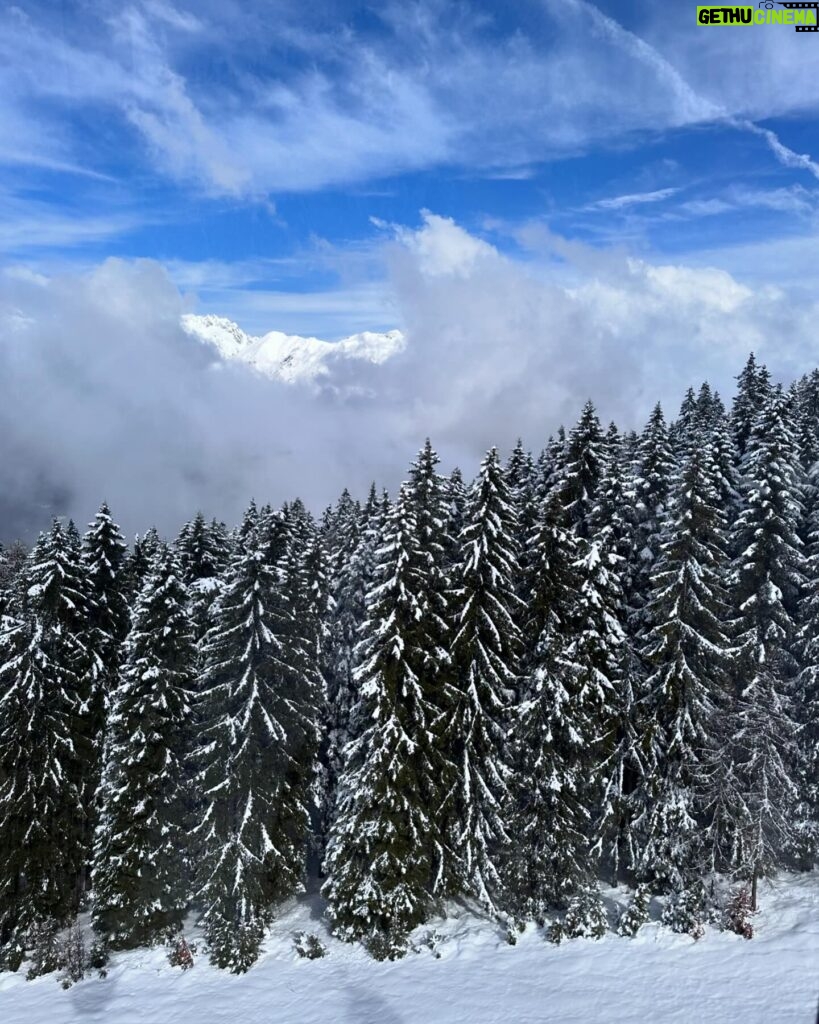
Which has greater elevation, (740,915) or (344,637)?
(344,637)

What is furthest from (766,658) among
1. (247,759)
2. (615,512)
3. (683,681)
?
(247,759)

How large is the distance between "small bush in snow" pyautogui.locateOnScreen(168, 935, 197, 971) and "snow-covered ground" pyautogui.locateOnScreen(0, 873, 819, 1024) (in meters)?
0.29

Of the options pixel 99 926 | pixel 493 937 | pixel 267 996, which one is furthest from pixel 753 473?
pixel 99 926

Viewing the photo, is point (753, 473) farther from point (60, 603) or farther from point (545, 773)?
point (60, 603)

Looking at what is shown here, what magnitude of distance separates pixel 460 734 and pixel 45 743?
19.9 m

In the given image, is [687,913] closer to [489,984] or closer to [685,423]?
[489,984]

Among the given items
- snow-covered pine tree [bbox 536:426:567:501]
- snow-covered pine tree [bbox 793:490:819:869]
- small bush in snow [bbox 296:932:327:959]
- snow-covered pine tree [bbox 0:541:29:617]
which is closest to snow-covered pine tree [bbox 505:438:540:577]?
snow-covered pine tree [bbox 536:426:567:501]

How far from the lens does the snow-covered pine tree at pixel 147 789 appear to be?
3036 centimetres

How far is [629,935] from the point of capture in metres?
28.2

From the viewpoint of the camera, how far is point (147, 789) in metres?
30.8

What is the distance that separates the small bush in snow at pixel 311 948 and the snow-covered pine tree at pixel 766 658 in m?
18.0

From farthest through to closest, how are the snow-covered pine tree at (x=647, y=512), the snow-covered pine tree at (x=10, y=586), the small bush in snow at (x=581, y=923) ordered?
1. the snow-covered pine tree at (x=10, y=586)
2. the snow-covered pine tree at (x=647, y=512)
3. the small bush in snow at (x=581, y=923)

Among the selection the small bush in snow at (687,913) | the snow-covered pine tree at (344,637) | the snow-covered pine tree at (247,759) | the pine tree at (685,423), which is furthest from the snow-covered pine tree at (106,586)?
the pine tree at (685,423)

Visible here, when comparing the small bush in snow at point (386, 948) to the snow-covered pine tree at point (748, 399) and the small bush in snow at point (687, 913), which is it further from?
the snow-covered pine tree at point (748, 399)
